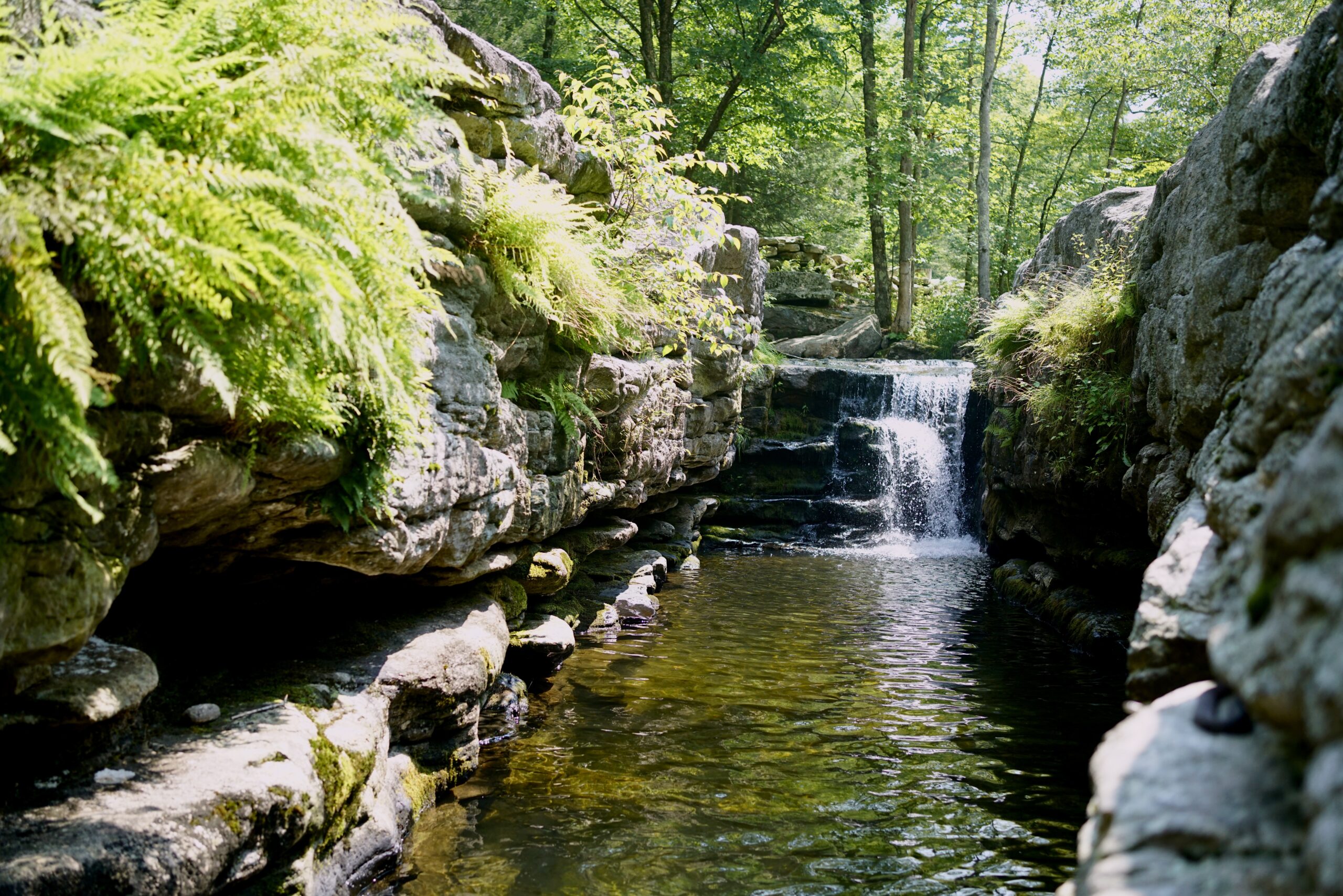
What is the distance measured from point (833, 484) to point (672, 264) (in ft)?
32.6

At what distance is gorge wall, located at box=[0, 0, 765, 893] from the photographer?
11.0 ft

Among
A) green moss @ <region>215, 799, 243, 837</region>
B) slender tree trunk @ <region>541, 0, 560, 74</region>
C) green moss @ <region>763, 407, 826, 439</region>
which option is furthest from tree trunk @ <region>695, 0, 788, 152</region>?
green moss @ <region>215, 799, 243, 837</region>

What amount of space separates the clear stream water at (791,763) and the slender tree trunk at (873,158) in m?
13.4

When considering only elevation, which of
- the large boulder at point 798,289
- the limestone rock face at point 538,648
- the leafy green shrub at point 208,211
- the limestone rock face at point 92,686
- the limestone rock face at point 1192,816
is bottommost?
the limestone rock face at point 538,648


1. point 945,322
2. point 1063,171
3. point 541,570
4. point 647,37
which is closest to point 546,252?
point 541,570

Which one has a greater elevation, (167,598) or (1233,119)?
(1233,119)

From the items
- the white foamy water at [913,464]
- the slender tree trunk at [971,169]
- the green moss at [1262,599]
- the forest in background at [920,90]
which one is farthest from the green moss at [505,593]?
the slender tree trunk at [971,169]

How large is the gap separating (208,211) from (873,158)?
21223mm

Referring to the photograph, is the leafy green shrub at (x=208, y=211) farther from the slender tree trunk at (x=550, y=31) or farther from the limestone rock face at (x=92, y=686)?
the slender tree trunk at (x=550, y=31)

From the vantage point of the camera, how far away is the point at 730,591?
41.2ft

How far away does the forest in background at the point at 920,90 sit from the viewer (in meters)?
17.7

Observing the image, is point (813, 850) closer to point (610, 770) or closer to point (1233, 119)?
point (610, 770)

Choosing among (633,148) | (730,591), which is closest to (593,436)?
(633,148)

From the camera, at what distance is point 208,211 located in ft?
9.67
